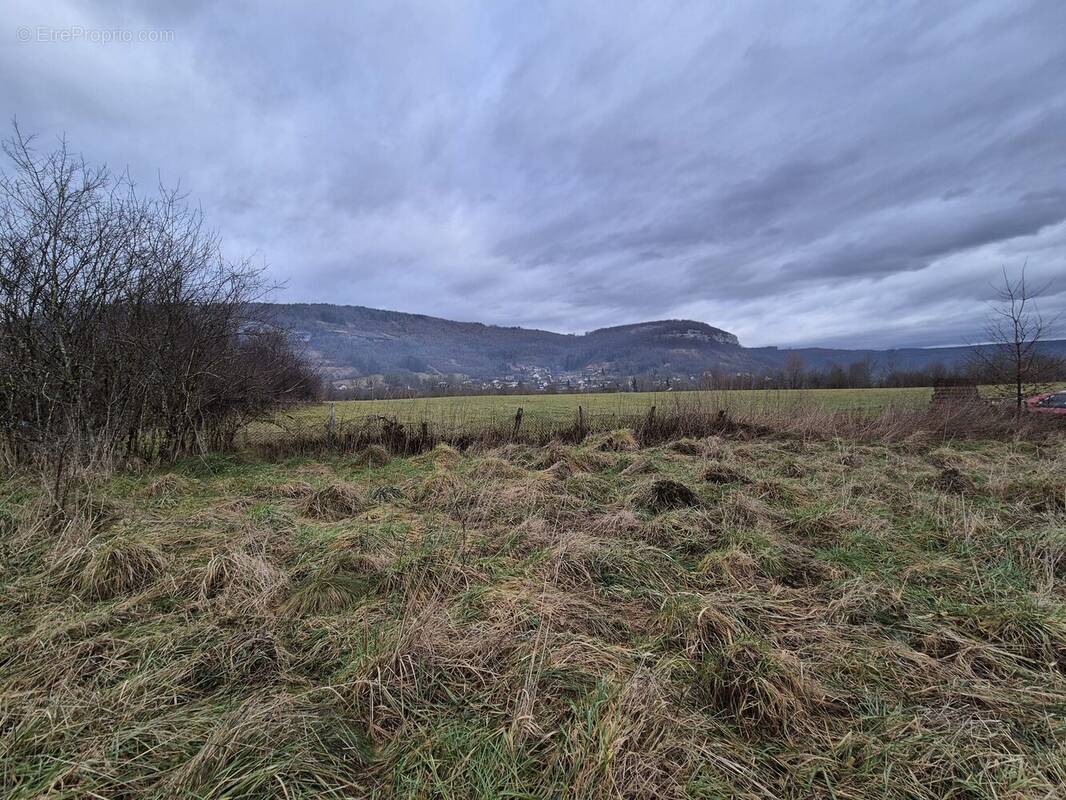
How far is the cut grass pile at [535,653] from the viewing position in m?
1.84

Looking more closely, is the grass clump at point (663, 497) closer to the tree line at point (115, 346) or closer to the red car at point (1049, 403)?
the tree line at point (115, 346)

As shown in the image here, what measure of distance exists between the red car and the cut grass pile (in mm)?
13282

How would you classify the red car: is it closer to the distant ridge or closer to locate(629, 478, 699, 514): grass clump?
locate(629, 478, 699, 514): grass clump

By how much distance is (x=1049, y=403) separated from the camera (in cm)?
1404

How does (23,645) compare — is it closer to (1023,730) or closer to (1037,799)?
(1037,799)

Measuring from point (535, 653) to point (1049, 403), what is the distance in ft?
67.5

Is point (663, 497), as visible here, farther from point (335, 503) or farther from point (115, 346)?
point (115, 346)

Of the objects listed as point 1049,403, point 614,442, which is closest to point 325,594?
point 614,442

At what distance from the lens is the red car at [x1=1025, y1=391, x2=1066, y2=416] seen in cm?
1368

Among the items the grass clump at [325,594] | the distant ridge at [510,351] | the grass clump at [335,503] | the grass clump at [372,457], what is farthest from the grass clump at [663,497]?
the distant ridge at [510,351]

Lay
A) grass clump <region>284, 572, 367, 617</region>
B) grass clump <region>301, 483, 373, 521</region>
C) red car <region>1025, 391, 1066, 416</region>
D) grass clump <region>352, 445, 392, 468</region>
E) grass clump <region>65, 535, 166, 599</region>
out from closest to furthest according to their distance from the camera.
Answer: grass clump <region>284, 572, 367, 617</region> < grass clump <region>65, 535, 166, 599</region> < grass clump <region>301, 483, 373, 521</region> < grass clump <region>352, 445, 392, 468</region> < red car <region>1025, 391, 1066, 416</region>

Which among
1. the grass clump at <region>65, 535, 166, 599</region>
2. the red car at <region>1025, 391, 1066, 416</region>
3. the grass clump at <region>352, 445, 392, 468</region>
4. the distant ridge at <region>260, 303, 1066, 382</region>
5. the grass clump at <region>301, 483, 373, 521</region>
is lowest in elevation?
the grass clump at <region>352, 445, 392, 468</region>

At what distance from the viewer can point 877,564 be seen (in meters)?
3.93

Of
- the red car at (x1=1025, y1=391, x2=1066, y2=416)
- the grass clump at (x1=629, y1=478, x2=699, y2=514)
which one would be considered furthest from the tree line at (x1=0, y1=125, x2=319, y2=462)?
the red car at (x1=1025, y1=391, x2=1066, y2=416)
